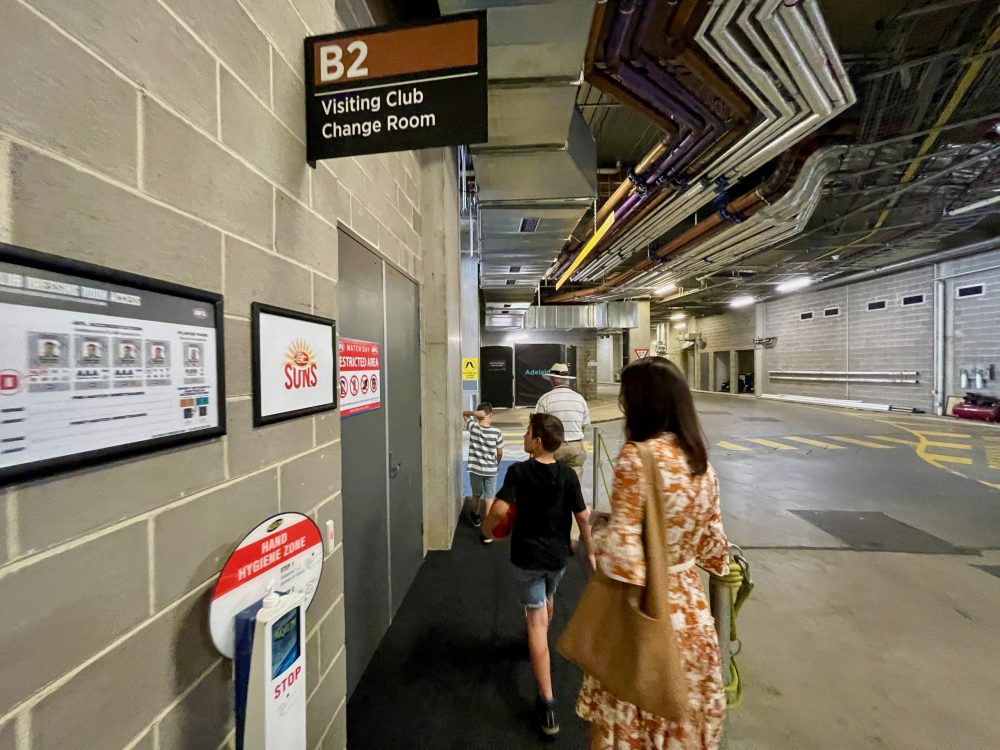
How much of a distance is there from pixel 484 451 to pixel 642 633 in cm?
270

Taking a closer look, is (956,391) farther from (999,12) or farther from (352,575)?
(352,575)

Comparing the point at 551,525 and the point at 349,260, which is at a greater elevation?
A: the point at 349,260

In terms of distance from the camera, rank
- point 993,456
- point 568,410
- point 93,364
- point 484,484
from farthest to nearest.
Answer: point 993,456 → point 568,410 → point 484,484 → point 93,364

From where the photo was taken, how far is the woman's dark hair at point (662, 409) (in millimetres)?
1208

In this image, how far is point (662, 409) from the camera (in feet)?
4.04

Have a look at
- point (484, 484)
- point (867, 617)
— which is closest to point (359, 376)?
point (484, 484)

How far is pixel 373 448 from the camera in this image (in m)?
2.30

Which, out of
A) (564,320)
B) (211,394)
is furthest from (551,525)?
(564,320)

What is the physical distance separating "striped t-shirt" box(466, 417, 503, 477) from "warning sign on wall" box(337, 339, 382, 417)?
1490mm

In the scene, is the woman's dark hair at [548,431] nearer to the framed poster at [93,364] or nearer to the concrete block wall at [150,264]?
the concrete block wall at [150,264]

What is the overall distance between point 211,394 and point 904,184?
333 inches

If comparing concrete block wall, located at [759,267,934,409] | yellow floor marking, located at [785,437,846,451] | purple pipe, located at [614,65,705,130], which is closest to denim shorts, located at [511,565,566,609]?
purple pipe, located at [614,65,705,130]

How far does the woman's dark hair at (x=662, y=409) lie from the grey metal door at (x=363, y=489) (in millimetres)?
1356

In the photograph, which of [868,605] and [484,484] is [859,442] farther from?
[484,484]
